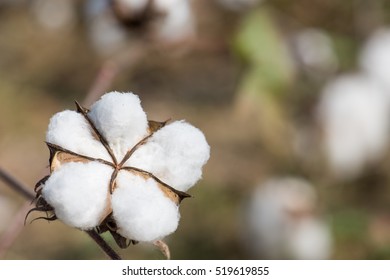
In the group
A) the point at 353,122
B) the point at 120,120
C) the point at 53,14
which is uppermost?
the point at 53,14

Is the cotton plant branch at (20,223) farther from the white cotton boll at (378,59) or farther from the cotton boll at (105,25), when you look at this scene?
the white cotton boll at (378,59)

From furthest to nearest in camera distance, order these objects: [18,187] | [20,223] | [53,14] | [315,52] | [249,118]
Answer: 1. [53,14]
2. [249,118]
3. [315,52]
4. [20,223]
5. [18,187]

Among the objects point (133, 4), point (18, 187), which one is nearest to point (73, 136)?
point (18, 187)

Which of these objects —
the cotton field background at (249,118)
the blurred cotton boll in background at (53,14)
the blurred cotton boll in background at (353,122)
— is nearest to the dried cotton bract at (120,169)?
the cotton field background at (249,118)

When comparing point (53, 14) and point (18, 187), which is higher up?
point (53, 14)

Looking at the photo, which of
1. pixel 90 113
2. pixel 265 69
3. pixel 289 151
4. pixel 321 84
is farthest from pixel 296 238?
pixel 90 113

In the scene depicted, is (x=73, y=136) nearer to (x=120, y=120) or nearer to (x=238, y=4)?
(x=120, y=120)

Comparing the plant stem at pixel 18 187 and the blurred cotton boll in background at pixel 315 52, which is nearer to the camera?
the plant stem at pixel 18 187
